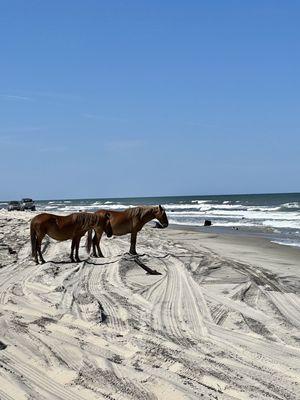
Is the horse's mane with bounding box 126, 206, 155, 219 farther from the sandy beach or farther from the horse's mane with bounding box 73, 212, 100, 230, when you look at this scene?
the sandy beach

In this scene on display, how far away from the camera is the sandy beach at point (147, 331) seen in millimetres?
4812

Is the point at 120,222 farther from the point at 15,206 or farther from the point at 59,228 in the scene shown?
the point at 15,206

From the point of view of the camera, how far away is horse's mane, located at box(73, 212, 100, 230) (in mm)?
13430

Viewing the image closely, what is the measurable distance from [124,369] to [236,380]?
118cm

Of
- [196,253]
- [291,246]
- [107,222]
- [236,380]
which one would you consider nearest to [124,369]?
[236,380]

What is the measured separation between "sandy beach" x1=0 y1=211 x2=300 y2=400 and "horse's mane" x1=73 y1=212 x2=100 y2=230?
1.26m

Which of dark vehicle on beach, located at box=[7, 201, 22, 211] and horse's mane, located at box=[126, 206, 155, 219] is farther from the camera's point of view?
dark vehicle on beach, located at box=[7, 201, 22, 211]

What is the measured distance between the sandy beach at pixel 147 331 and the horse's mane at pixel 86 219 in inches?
49.5

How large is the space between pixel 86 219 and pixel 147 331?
7319 mm

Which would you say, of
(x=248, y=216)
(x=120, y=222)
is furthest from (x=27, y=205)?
(x=120, y=222)

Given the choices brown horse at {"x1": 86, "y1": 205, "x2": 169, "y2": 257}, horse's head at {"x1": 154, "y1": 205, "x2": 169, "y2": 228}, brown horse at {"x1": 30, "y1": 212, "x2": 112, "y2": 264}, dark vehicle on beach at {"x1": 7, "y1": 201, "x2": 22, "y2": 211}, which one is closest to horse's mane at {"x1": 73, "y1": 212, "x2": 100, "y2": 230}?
brown horse at {"x1": 30, "y1": 212, "x2": 112, "y2": 264}

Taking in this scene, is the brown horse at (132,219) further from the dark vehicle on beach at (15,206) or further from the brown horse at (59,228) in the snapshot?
the dark vehicle on beach at (15,206)

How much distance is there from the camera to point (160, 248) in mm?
16156

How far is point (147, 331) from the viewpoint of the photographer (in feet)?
21.7
